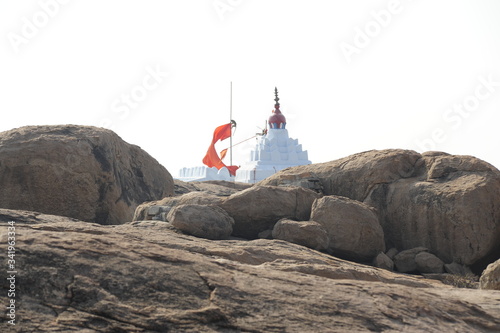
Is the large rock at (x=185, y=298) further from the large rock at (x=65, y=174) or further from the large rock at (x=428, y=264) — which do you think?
the large rock at (x=65, y=174)

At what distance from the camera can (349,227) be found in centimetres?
856

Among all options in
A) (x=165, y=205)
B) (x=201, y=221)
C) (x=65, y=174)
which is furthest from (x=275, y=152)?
(x=201, y=221)

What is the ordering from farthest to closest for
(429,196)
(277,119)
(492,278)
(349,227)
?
1. (277,119)
2. (429,196)
3. (349,227)
4. (492,278)

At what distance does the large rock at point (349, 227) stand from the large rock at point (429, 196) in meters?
0.93

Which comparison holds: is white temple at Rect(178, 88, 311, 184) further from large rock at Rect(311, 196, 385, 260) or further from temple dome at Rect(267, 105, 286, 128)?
large rock at Rect(311, 196, 385, 260)

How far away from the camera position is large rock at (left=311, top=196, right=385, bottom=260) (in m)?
8.46

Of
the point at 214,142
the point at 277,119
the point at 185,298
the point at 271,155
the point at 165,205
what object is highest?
the point at 277,119

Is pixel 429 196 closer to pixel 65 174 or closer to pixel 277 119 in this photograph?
pixel 65 174

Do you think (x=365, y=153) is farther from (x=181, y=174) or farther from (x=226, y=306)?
(x=181, y=174)

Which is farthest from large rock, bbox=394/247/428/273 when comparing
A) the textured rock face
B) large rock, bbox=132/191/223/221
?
large rock, bbox=132/191/223/221

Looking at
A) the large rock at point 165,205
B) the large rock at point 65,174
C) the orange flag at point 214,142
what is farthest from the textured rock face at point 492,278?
the orange flag at point 214,142

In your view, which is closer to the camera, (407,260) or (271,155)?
(407,260)

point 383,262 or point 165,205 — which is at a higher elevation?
point 165,205

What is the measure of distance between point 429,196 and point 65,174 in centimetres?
557
